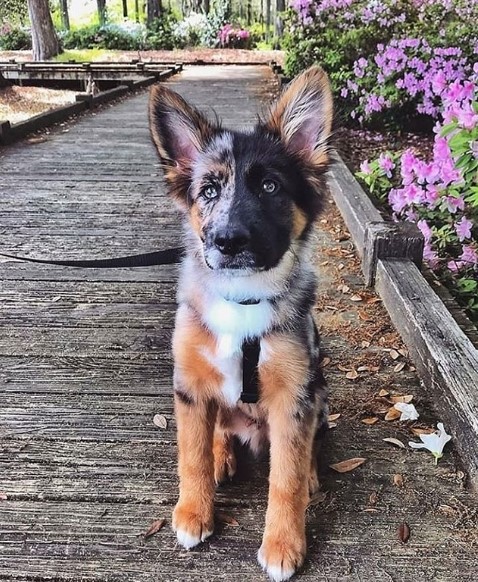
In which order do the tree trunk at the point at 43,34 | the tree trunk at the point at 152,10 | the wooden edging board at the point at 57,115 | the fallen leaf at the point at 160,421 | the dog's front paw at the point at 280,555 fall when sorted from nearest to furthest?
the dog's front paw at the point at 280,555, the fallen leaf at the point at 160,421, the wooden edging board at the point at 57,115, the tree trunk at the point at 43,34, the tree trunk at the point at 152,10

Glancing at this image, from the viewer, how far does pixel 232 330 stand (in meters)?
2.32

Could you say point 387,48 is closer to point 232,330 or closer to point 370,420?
point 370,420

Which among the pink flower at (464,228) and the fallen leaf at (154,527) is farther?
the pink flower at (464,228)

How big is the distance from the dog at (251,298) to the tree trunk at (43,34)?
25.4m

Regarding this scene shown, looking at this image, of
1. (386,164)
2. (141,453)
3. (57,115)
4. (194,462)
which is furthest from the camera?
(57,115)

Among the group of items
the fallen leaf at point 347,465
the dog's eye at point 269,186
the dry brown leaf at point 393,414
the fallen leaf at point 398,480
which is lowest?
the dry brown leaf at point 393,414

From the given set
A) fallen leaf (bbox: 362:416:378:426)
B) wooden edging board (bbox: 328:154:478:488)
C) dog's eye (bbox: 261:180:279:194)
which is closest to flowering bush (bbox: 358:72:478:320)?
wooden edging board (bbox: 328:154:478:488)

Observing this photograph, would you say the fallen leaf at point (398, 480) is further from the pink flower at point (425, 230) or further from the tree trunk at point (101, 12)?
the tree trunk at point (101, 12)

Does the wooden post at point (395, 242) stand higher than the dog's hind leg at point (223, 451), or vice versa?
the wooden post at point (395, 242)

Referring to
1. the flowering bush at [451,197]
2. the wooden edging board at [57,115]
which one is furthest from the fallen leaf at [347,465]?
the wooden edging board at [57,115]

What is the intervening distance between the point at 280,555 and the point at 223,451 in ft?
1.90

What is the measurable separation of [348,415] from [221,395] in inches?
35.7

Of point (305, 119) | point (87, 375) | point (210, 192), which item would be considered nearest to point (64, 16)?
point (87, 375)

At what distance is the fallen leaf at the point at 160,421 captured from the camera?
288 cm
